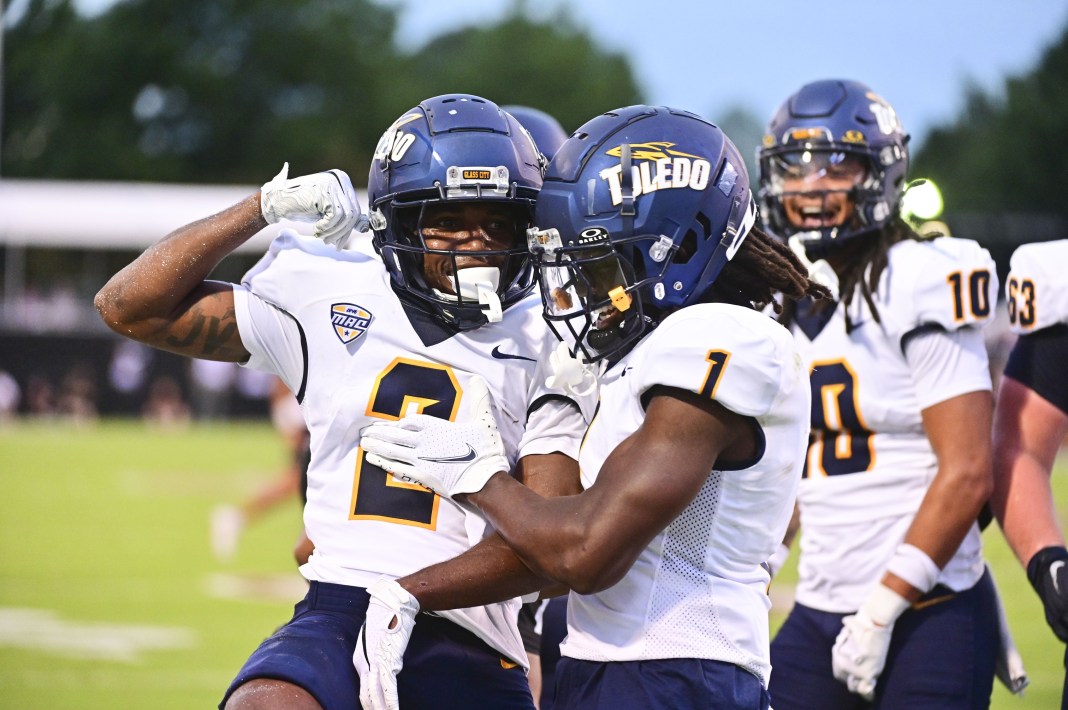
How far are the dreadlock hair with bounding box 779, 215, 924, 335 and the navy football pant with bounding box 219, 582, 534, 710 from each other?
1.44m

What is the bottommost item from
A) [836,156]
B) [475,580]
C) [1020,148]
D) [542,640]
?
[542,640]

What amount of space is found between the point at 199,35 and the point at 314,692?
160ft

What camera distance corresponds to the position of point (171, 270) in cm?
331

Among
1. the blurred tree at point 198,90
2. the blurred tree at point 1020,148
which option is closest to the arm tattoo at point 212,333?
the blurred tree at point 1020,148

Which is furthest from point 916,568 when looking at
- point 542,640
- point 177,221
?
point 177,221

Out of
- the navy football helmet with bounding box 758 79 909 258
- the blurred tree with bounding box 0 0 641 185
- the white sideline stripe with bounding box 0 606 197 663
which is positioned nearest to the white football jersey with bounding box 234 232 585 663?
the navy football helmet with bounding box 758 79 909 258

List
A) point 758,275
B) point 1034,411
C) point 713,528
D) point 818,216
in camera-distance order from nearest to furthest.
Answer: point 713,528 < point 758,275 < point 1034,411 < point 818,216

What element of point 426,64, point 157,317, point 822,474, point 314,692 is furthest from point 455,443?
point 426,64

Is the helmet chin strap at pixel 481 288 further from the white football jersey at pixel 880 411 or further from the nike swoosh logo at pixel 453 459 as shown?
the white football jersey at pixel 880 411

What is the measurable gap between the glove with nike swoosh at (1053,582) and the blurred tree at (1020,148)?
3028 centimetres

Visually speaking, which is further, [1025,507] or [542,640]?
[542,640]

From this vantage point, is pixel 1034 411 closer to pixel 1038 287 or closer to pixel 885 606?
pixel 1038 287

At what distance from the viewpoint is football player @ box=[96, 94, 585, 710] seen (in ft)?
10.3

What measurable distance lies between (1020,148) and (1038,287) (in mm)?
33028
